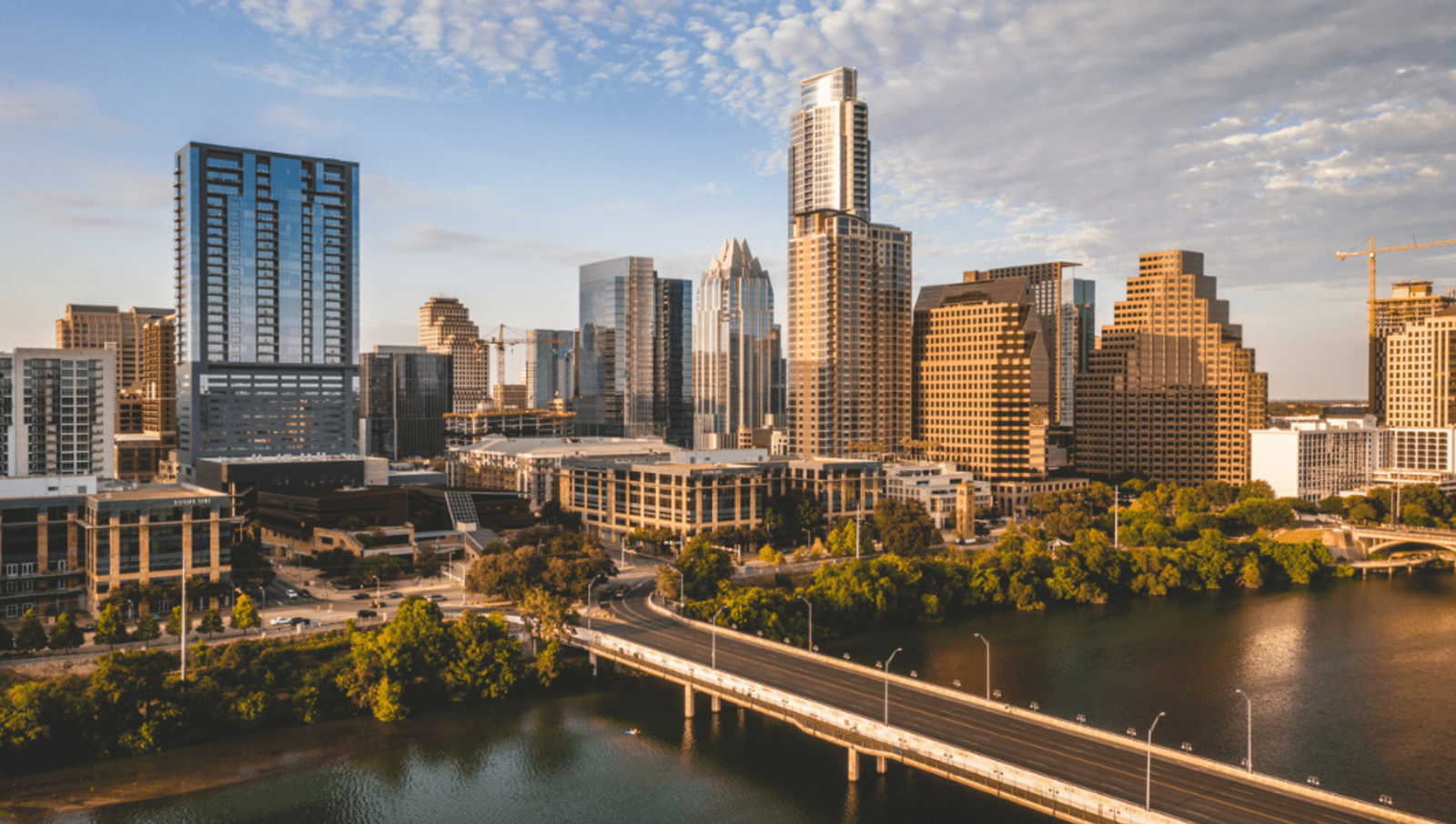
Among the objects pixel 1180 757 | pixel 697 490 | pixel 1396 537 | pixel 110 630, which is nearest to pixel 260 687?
pixel 110 630

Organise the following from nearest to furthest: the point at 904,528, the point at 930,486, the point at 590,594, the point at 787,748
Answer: the point at 787,748 < the point at 590,594 < the point at 904,528 < the point at 930,486

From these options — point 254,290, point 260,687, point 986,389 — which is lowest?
point 260,687

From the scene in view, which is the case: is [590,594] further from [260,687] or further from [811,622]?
[260,687]

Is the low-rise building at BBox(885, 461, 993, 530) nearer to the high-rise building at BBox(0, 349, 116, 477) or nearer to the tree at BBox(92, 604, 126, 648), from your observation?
the tree at BBox(92, 604, 126, 648)

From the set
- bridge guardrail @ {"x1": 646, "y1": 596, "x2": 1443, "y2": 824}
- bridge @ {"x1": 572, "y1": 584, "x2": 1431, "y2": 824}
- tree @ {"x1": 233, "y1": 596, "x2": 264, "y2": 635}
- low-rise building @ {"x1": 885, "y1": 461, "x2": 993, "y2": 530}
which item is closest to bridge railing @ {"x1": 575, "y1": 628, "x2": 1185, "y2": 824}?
bridge @ {"x1": 572, "y1": 584, "x2": 1431, "y2": 824}

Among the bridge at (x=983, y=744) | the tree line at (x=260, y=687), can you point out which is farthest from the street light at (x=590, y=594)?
the tree line at (x=260, y=687)

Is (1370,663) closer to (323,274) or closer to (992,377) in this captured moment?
(992,377)

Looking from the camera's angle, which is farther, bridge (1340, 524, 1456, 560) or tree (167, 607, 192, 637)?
bridge (1340, 524, 1456, 560)
